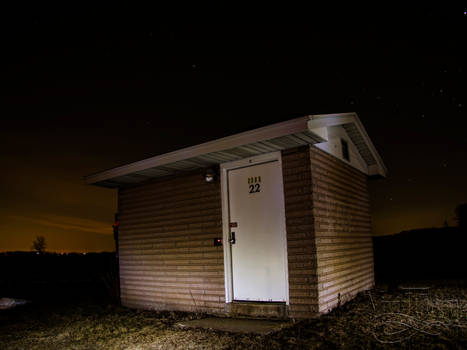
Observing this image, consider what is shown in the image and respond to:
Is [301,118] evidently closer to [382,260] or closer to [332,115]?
[332,115]

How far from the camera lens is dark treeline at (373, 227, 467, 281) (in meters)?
14.5

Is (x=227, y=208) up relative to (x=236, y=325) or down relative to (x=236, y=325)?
up

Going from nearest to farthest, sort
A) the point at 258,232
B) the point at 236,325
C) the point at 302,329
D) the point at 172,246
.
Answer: the point at 302,329, the point at 236,325, the point at 258,232, the point at 172,246

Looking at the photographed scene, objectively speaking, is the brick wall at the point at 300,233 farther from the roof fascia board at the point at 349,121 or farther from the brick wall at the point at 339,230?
the roof fascia board at the point at 349,121

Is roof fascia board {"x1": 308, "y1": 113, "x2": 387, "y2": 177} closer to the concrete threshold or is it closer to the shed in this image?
the shed

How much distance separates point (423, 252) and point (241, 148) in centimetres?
1298

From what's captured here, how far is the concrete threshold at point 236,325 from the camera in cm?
538

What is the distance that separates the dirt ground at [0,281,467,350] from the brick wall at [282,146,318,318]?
31 centimetres

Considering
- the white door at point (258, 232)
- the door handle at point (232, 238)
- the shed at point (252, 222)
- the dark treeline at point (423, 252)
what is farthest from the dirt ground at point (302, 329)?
the dark treeline at point (423, 252)

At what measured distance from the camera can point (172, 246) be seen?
7.70 m

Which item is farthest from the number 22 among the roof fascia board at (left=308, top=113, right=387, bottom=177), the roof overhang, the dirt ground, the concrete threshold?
the dirt ground

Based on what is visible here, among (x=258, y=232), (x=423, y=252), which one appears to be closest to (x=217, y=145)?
(x=258, y=232)

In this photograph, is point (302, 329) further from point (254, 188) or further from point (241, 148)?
point (241, 148)

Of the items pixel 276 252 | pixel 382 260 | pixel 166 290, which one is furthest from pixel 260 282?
pixel 382 260
